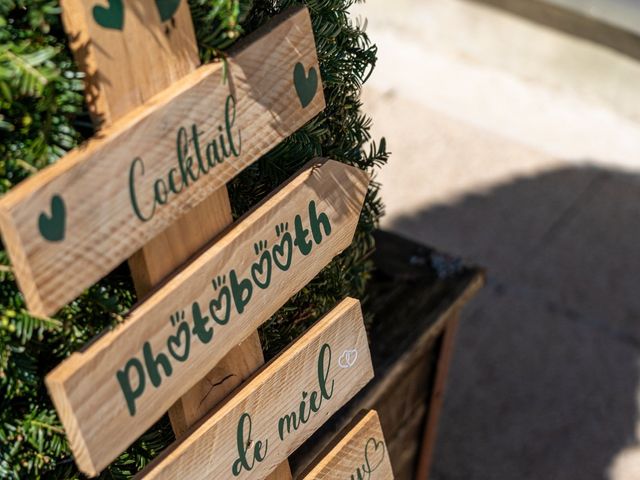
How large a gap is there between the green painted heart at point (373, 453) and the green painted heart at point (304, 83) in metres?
0.65

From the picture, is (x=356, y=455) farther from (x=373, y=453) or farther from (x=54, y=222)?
(x=54, y=222)

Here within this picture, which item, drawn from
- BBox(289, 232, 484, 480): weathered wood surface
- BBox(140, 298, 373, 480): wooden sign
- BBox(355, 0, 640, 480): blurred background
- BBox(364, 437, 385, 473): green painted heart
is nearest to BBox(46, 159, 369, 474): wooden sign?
BBox(140, 298, 373, 480): wooden sign

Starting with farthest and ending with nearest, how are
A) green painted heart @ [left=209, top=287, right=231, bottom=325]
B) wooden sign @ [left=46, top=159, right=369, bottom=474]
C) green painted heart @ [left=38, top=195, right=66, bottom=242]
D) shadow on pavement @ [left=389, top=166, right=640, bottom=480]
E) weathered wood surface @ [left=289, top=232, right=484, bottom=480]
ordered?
shadow on pavement @ [left=389, top=166, right=640, bottom=480], weathered wood surface @ [left=289, top=232, right=484, bottom=480], green painted heart @ [left=209, top=287, right=231, bottom=325], wooden sign @ [left=46, top=159, right=369, bottom=474], green painted heart @ [left=38, top=195, right=66, bottom=242]

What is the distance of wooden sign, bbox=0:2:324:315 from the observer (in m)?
1.09

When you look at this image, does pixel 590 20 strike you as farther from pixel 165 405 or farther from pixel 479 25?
pixel 165 405

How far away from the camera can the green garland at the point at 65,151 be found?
114 cm

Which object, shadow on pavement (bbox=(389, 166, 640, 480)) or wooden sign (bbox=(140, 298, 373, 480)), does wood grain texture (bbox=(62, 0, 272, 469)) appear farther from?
shadow on pavement (bbox=(389, 166, 640, 480))

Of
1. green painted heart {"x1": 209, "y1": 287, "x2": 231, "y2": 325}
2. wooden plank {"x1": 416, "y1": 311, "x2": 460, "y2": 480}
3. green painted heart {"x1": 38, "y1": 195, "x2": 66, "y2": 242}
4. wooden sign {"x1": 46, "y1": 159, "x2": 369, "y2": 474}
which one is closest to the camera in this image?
green painted heart {"x1": 38, "y1": 195, "x2": 66, "y2": 242}

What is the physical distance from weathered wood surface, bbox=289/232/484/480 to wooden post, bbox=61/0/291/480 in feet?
2.64

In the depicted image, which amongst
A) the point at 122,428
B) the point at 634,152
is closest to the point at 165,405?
the point at 122,428

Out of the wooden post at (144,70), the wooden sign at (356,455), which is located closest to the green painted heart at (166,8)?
the wooden post at (144,70)

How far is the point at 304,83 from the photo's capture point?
4.60 feet

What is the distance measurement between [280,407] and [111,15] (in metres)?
0.69

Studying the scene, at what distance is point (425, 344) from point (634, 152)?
244 cm
